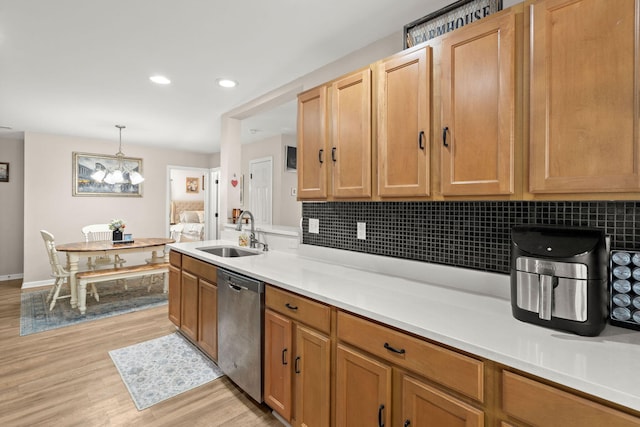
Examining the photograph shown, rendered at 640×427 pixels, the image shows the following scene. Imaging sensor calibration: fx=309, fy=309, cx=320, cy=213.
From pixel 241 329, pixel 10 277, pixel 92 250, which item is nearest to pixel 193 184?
pixel 10 277

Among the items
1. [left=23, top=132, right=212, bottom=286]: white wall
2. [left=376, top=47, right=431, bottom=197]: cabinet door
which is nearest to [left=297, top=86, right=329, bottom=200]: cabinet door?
[left=376, top=47, right=431, bottom=197]: cabinet door

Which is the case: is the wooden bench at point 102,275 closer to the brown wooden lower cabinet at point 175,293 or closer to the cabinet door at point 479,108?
the brown wooden lower cabinet at point 175,293

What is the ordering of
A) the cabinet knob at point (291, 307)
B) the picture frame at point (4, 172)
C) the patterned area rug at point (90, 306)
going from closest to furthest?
the cabinet knob at point (291, 307), the patterned area rug at point (90, 306), the picture frame at point (4, 172)

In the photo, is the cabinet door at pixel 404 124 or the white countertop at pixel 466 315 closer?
the white countertop at pixel 466 315

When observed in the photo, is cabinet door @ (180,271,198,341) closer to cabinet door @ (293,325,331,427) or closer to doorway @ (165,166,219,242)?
cabinet door @ (293,325,331,427)

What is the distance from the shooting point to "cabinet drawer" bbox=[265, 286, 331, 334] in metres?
1.48

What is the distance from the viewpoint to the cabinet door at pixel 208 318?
234cm

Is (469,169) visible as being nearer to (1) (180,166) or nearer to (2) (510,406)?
(2) (510,406)

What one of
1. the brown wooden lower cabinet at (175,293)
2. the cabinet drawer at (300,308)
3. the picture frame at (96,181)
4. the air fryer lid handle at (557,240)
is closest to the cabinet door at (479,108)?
the air fryer lid handle at (557,240)

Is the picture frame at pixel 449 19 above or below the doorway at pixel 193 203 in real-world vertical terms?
above

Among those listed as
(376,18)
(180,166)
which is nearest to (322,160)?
(376,18)

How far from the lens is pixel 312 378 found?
1.55 m

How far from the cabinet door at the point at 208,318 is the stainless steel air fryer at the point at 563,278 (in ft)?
6.42

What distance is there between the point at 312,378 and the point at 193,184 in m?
8.88
